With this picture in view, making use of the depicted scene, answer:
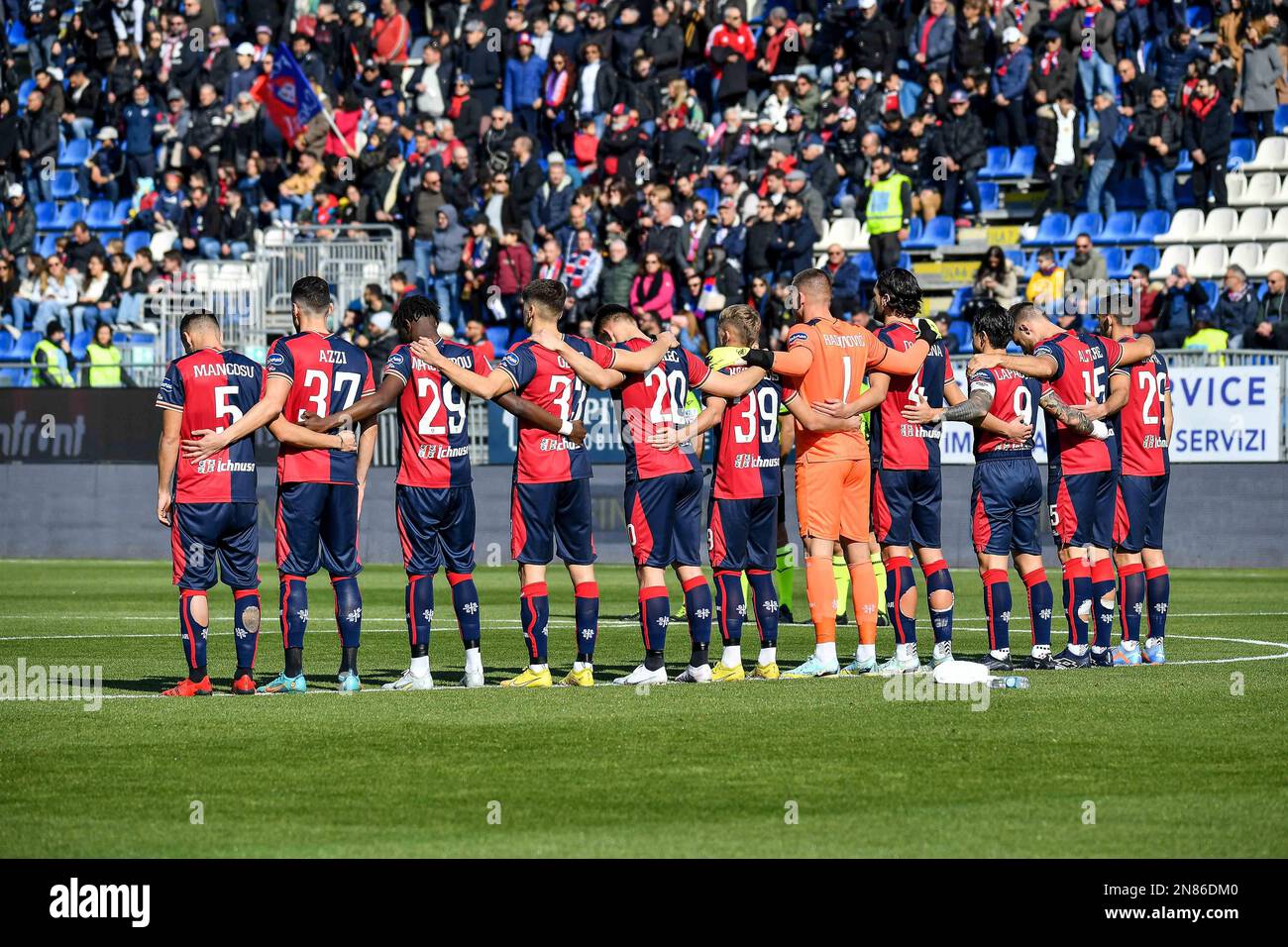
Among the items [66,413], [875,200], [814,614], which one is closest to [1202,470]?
[875,200]

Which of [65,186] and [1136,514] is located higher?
[65,186]

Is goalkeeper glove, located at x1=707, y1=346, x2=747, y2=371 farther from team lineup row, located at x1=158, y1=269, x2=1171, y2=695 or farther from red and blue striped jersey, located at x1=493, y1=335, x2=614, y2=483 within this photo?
red and blue striped jersey, located at x1=493, y1=335, x2=614, y2=483

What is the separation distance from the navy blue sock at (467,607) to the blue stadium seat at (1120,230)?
20187mm

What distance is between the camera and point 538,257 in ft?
105

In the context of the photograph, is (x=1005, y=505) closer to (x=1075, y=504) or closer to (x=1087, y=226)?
(x=1075, y=504)

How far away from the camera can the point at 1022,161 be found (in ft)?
107

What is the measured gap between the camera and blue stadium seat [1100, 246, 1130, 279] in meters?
30.5

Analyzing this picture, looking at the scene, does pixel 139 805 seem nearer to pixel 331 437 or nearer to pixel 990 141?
pixel 331 437

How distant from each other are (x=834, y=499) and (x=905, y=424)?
92 cm
